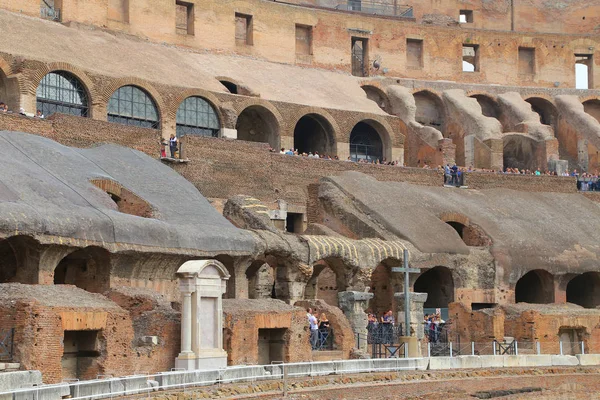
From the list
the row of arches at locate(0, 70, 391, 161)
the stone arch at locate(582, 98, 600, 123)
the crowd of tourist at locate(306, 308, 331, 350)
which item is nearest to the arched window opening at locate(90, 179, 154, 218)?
the crowd of tourist at locate(306, 308, 331, 350)

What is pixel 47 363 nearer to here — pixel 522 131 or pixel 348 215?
pixel 348 215

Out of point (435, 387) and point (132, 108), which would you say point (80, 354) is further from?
point (132, 108)

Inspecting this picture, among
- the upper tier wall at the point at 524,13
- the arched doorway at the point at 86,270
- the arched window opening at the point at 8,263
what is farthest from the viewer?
the upper tier wall at the point at 524,13

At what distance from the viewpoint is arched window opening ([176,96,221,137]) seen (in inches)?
1677

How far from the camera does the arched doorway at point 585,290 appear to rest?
132 ft

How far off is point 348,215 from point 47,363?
19516 millimetres

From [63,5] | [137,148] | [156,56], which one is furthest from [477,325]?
[63,5]

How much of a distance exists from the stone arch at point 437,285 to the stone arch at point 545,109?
24.9 m

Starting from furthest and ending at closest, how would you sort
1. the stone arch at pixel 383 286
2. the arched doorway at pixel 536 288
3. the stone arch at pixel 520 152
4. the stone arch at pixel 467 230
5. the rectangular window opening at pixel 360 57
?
the rectangular window opening at pixel 360 57 < the stone arch at pixel 520 152 < the stone arch at pixel 467 230 < the arched doorway at pixel 536 288 < the stone arch at pixel 383 286

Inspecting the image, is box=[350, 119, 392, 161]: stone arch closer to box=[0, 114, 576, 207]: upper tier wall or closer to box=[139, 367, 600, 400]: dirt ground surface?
box=[0, 114, 576, 207]: upper tier wall

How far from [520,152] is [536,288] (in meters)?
16.9

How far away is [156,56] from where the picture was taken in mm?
46500

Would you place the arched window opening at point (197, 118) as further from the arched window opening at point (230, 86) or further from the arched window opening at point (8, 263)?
the arched window opening at point (8, 263)

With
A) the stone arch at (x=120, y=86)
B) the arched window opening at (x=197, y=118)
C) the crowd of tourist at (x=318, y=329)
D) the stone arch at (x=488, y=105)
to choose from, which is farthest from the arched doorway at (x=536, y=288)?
the stone arch at (x=488, y=105)
